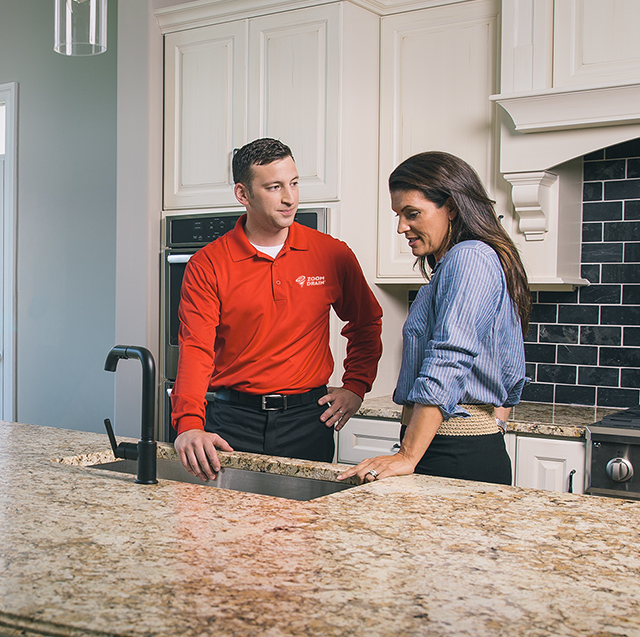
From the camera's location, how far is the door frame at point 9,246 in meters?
4.54

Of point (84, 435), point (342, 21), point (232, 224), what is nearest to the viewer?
point (84, 435)

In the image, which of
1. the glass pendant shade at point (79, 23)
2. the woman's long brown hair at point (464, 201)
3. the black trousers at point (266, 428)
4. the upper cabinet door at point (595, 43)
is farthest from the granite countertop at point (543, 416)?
the glass pendant shade at point (79, 23)

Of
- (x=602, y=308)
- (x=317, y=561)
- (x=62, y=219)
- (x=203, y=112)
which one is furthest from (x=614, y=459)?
(x=62, y=219)

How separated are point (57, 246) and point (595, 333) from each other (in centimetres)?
286

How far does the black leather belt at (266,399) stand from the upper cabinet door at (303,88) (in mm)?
1122

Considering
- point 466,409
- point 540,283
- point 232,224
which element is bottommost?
point 466,409

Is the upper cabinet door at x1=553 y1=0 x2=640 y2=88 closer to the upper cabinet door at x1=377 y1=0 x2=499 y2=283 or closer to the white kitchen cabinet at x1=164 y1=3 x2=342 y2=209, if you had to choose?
the upper cabinet door at x1=377 y1=0 x2=499 y2=283

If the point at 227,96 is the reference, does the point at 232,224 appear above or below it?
below

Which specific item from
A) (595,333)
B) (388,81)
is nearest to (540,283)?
(595,333)

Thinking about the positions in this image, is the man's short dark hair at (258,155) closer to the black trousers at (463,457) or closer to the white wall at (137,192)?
the black trousers at (463,457)

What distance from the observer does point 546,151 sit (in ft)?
9.15

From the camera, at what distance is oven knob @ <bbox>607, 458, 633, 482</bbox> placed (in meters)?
2.44

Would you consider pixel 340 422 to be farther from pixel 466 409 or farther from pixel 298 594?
pixel 298 594

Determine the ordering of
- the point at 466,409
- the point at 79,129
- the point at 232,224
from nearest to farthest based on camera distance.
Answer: the point at 466,409 → the point at 232,224 → the point at 79,129
